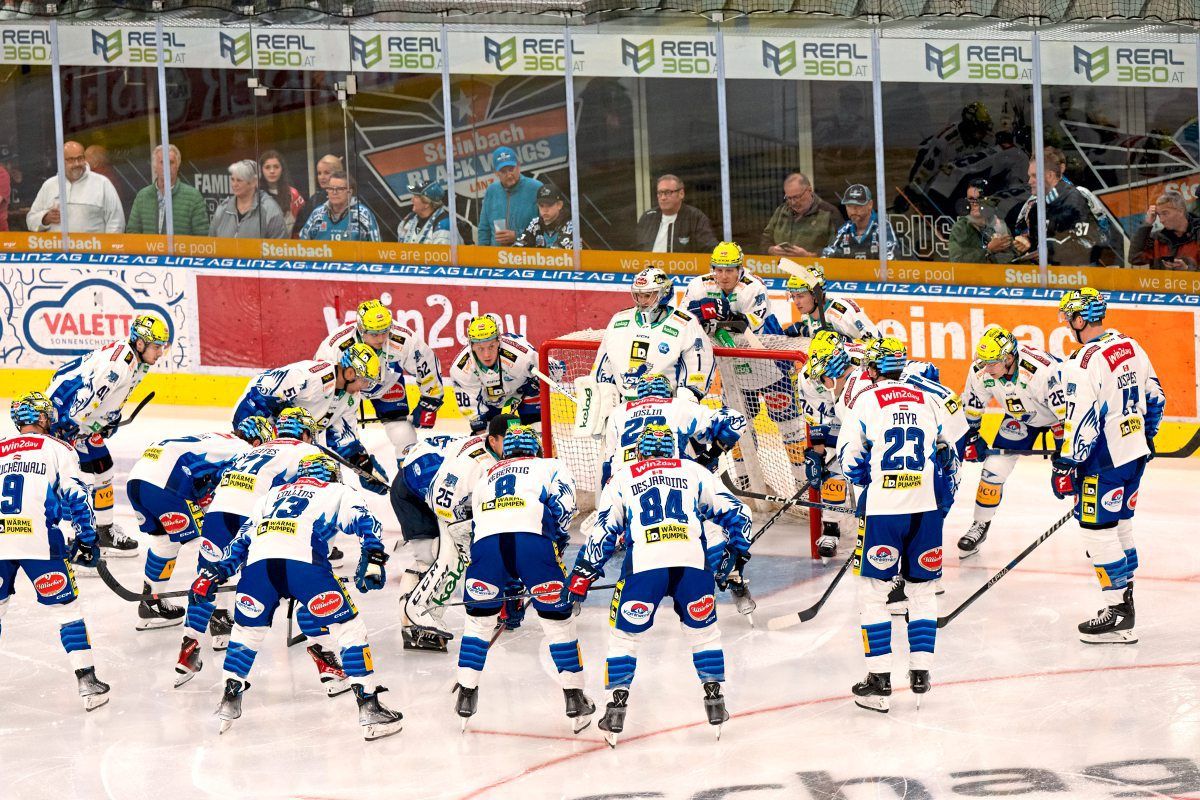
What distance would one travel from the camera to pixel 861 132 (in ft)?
38.7

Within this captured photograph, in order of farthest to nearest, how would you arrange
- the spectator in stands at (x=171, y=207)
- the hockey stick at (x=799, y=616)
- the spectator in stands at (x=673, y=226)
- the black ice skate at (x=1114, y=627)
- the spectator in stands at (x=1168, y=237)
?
the spectator in stands at (x=171, y=207) → the spectator in stands at (x=673, y=226) → the spectator in stands at (x=1168, y=237) → the hockey stick at (x=799, y=616) → the black ice skate at (x=1114, y=627)

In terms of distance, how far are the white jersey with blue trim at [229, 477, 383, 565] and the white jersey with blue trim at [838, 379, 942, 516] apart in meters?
1.92

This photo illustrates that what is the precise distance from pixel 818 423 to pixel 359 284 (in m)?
4.89

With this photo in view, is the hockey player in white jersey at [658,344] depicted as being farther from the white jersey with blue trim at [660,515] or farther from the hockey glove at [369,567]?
the hockey glove at [369,567]

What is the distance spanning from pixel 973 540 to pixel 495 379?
2627 mm

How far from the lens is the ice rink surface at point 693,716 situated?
672 centimetres

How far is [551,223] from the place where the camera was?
12.9 metres

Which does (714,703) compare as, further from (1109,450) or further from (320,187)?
(320,187)

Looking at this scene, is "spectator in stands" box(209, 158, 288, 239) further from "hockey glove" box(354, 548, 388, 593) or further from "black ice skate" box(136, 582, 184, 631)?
"hockey glove" box(354, 548, 388, 593)

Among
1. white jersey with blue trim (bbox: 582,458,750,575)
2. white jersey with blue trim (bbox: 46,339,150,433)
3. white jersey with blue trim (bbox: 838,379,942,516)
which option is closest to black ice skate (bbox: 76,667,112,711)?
white jersey with blue trim (bbox: 46,339,150,433)

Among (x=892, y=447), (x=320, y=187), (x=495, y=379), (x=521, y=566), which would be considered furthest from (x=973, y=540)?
(x=320, y=187)

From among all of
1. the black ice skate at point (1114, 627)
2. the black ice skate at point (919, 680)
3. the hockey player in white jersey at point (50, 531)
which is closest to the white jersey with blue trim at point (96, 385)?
the hockey player in white jersey at point (50, 531)

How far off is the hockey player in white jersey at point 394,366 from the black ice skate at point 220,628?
1576 millimetres

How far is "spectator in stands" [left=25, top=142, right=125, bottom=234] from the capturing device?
13875mm
